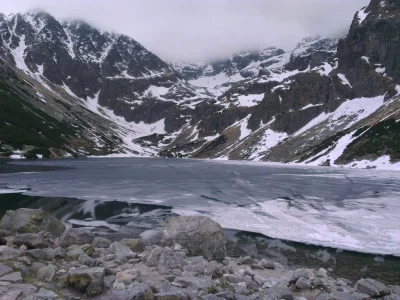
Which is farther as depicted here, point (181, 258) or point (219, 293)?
point (181, 258)

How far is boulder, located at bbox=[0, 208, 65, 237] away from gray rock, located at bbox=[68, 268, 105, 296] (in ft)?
33.8

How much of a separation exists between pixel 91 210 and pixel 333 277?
22081mm

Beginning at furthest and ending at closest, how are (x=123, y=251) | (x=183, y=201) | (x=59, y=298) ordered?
(x=183, y=201), (x=123, y=251), (x=59, y=298)

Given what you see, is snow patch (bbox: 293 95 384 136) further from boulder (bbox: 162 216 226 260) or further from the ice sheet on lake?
boulder (bbox: 162 216 226 260)

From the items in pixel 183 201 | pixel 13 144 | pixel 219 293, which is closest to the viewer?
pixel 219 293

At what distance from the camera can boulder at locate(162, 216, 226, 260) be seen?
62.5 ft

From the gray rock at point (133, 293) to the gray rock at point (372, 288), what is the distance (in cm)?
851

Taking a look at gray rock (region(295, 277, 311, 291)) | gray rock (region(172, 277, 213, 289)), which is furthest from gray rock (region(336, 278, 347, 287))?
gray rock (region(172, 277, 213, 289))

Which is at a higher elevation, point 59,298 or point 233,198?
point 59,298

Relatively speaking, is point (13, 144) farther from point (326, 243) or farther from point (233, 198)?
point (326, 243)

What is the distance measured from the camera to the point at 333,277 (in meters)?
16.1

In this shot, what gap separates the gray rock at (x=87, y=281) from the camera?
11.9m

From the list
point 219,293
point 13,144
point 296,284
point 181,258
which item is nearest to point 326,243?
point 296,284

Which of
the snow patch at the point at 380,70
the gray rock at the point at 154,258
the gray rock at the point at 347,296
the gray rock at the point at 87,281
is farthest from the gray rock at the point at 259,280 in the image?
the snow patch at the point at 380,70
